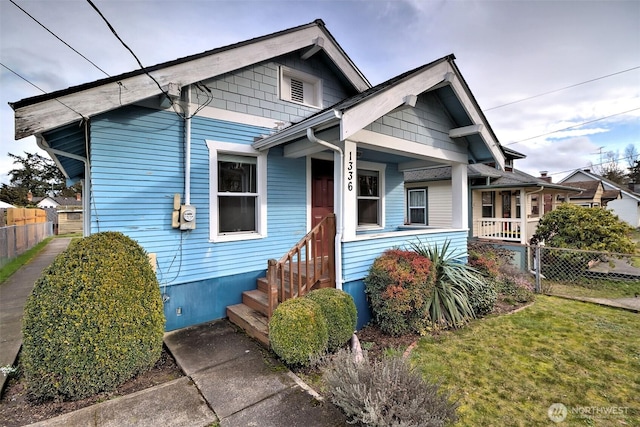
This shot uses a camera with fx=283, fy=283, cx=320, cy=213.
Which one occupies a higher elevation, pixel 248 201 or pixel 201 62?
pixel 201 62

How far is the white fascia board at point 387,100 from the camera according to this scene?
3.87 meters

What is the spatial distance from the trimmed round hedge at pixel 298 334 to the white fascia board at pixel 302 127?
2.49m

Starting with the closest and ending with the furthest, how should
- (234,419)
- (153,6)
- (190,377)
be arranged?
(234,419)
(190,377)
(153,6)

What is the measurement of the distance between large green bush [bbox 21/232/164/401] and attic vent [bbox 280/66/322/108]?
4.25m

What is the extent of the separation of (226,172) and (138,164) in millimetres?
1347

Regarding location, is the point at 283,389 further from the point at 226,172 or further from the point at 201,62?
the point at 201,62

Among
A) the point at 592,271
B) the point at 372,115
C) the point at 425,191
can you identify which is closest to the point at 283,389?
the point at 372,115

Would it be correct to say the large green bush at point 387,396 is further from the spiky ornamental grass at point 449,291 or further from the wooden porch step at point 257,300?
the spiky ornamental grass at point 449,291

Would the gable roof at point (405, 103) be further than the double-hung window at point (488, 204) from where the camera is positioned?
No

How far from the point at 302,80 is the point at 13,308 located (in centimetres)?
769

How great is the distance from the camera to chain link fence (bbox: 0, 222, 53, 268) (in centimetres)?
984

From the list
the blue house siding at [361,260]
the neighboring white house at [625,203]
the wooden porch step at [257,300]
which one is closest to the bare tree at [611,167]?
the neighboring white house at [625,203]

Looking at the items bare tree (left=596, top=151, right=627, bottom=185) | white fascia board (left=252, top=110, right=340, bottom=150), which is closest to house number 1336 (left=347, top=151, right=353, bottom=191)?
white fascia board (left=252, top=110, right=340, bottom=150)

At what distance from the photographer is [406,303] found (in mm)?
4418
